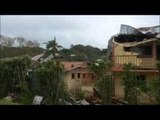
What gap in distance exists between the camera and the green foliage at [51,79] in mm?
6707

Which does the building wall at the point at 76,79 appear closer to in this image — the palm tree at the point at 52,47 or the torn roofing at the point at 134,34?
the palm tree at the point at 52,47

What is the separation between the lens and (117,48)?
8.23 m

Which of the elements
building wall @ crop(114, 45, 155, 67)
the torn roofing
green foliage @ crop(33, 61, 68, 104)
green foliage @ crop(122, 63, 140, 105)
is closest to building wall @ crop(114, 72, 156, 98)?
green foliage @ crop(122, 63, 140, 105)

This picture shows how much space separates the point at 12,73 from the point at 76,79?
158 centimetres

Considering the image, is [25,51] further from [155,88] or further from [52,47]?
[155,88]

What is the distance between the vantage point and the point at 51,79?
6.91 m

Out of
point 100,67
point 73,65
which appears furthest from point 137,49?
point 100,67

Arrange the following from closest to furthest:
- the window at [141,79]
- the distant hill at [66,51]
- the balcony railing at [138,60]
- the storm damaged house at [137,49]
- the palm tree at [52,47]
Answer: the distant hill at [66,51] < the window at [141,79] < the palm tree at [52,47] < the storm damaged house at [137,49] < the balcony railing at [138,60]

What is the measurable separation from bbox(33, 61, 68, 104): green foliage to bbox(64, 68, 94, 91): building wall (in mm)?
226

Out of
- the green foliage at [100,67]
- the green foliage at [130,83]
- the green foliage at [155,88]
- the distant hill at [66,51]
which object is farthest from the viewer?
the green foliage at [100,67]

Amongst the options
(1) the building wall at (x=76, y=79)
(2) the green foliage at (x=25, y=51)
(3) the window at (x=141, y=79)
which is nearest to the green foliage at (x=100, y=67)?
(1) the building wall at (x=76, y=79)

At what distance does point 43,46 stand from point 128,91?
2.15 metres

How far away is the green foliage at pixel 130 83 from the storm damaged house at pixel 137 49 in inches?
16.6
